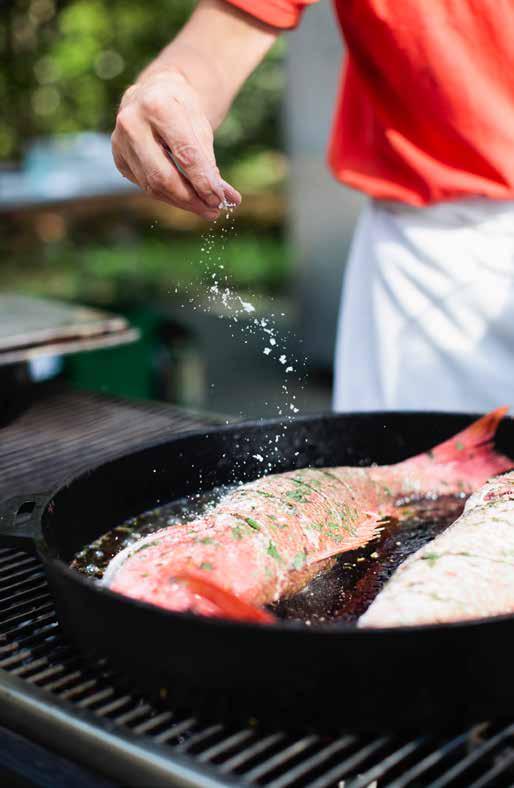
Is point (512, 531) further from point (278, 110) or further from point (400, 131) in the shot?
point (278, 110)

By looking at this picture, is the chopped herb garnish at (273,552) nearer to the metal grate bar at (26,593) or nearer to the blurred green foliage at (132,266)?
the metal grate bar at (26,593)

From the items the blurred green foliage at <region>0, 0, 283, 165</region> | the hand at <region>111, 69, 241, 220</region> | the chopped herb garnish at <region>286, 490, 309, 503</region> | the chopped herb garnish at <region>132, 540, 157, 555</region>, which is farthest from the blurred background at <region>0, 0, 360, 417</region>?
the chopped herb garnish at <region>132, 540, 157, 555</region>

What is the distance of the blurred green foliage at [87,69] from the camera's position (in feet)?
41.6

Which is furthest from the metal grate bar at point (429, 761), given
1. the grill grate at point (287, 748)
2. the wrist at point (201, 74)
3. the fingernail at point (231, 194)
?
the wrist at point (201, 74)

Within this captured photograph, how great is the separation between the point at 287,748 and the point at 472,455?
3.32 ft

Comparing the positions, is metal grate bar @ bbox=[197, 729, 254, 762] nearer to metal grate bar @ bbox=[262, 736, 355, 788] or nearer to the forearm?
metal grate bar @ bbox=[262, 736, 355, 788]

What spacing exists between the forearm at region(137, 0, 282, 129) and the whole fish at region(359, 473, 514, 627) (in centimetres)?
111

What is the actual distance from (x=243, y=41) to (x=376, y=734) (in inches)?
63.0

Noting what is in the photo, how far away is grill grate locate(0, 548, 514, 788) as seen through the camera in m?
1.01

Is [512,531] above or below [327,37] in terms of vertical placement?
below

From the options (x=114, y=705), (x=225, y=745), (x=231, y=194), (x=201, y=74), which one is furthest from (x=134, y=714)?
(x=201, y=74)

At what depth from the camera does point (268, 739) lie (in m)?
1.07

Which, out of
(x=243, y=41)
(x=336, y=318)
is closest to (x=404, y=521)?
(x=243, y=41)

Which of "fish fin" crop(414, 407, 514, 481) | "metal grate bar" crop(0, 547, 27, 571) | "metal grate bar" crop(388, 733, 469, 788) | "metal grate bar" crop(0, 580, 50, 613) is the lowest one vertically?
"metal grate bar" crop(0, 547, 27, 571)
